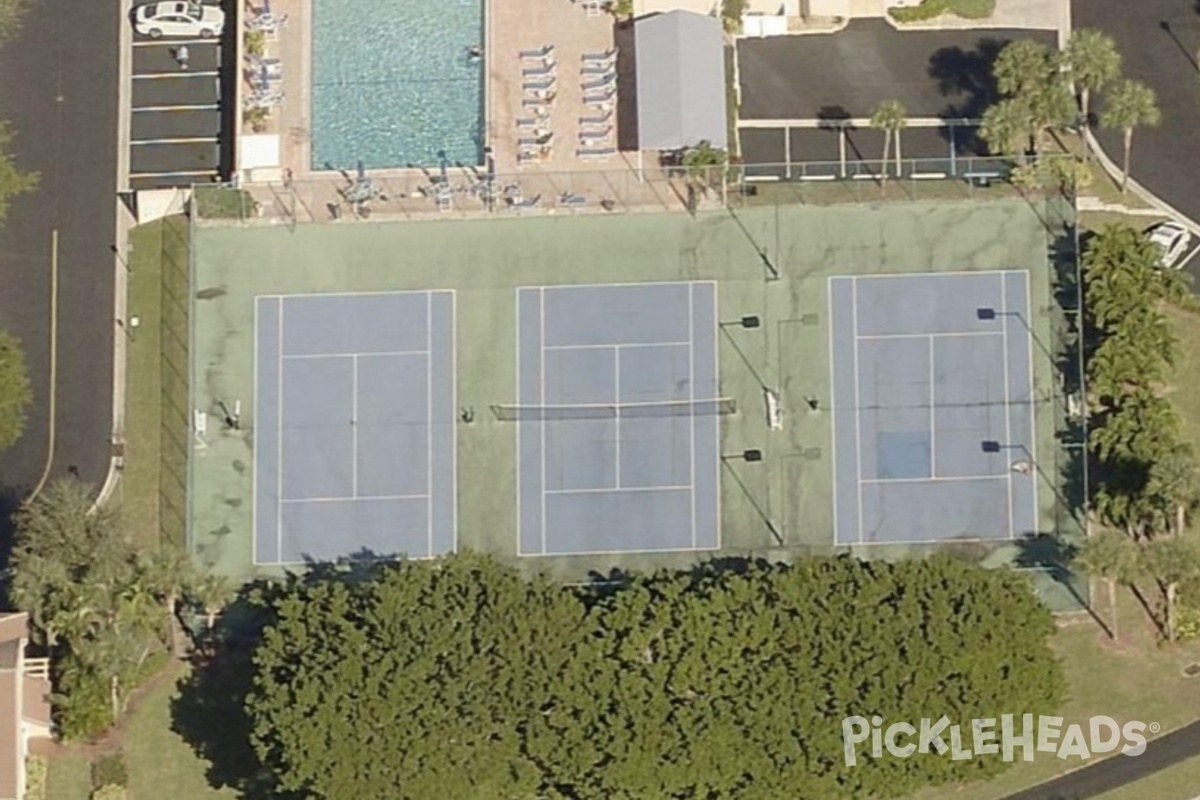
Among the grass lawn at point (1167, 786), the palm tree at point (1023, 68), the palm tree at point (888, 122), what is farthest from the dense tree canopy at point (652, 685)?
the palm tree at point (1023, 68)

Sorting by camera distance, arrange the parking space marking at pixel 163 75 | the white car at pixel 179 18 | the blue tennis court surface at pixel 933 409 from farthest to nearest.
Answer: the parking space marking at pixel 163 75 < the white car at pixel 179 18 < the blue tennis court surface at pixel 933 409

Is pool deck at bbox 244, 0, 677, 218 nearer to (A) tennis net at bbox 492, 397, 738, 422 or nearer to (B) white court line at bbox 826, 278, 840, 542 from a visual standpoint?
(A) tennis net at bbox 492, 397, 738, 422

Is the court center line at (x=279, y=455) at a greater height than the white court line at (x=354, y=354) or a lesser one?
lesser

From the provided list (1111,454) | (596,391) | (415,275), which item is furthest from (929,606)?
(415,275)

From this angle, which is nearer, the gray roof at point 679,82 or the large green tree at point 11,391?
the large green tree at point 11,391

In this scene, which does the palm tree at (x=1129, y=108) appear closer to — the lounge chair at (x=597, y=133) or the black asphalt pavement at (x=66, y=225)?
the lounge chair at (x=597, y=133)
